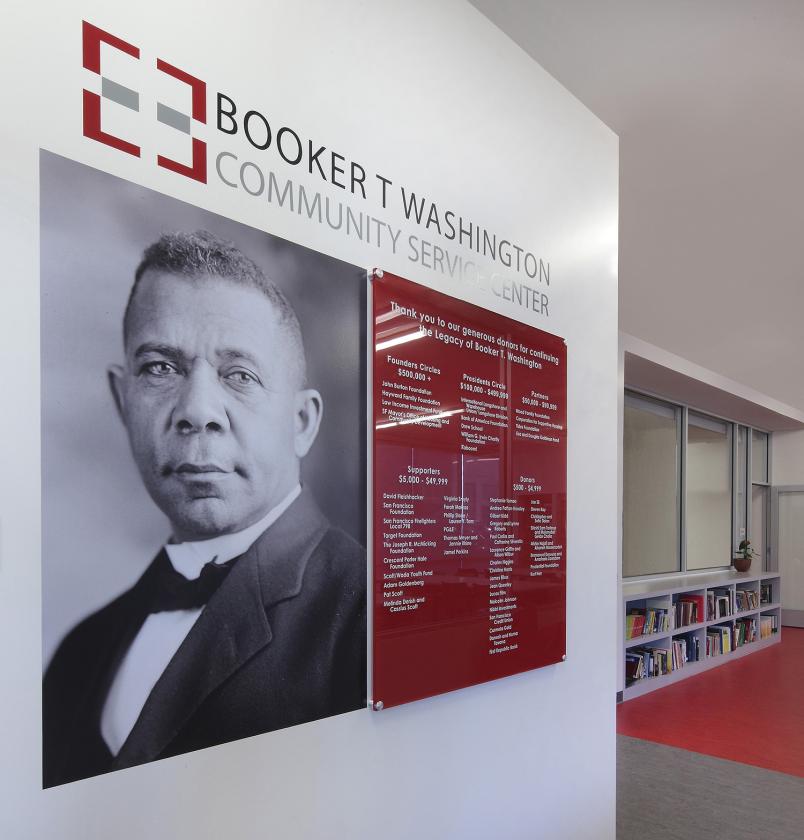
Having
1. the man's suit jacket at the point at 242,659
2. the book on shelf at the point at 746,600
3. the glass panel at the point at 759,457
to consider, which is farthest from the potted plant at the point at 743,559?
the man's suit jacket at the point at 242,659

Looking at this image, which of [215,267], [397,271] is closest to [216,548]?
[215,267]

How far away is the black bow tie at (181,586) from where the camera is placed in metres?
1.39

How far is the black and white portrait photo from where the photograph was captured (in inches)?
50.1

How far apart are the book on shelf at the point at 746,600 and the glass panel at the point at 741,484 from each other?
1193 mm

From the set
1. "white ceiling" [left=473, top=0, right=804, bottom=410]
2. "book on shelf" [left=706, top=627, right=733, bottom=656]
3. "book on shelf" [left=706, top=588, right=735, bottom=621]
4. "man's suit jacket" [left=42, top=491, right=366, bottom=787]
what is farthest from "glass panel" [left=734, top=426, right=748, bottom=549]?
"man's suit jacket" [left=42, top=491, right=366, bottom=787]

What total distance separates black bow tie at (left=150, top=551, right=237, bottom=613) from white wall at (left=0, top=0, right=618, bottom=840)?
227 millimetres

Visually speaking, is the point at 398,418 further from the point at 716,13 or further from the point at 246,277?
the point at 716,13

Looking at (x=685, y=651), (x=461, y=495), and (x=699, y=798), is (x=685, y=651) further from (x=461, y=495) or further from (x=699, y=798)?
(x=461, y=495)

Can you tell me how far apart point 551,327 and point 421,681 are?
1.31 meters

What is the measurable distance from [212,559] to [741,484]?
10634mm

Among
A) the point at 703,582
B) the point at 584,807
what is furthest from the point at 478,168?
the point at 703,582

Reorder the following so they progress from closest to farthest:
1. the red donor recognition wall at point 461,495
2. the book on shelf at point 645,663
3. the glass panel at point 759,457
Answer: the red donor recognition wall at point 461,495 → the book on shelf at point 645,663 → the glass panel at point 759,457

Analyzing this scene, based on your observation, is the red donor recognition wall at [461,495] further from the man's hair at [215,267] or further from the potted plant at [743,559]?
the potted plant at [743,559]

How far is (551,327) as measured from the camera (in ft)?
8.50
